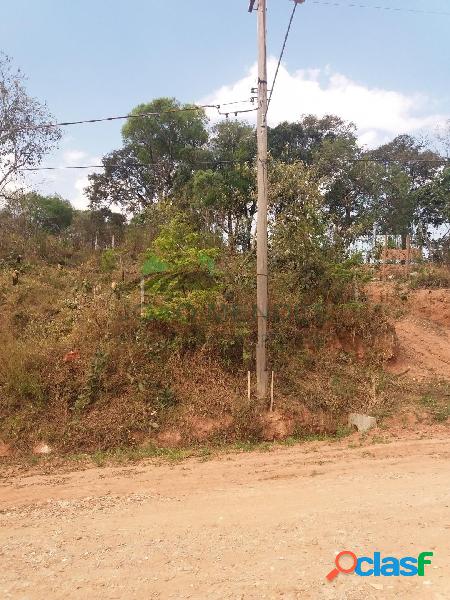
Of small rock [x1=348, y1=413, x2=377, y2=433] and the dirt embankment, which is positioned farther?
the dirt embankment

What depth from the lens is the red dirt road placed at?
324cm

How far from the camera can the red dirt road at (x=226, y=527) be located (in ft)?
10.6

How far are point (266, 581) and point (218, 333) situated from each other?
573cm

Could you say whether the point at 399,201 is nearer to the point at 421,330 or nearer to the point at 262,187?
the point at 421,330

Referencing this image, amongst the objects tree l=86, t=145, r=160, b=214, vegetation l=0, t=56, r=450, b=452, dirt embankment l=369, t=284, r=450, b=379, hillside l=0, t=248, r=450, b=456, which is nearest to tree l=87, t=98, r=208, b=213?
tree l=86, t=145, r=160, b=214

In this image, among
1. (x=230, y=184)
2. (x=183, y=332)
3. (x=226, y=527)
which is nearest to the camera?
(x=226, y=527)

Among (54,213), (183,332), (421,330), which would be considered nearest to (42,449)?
(183,332)

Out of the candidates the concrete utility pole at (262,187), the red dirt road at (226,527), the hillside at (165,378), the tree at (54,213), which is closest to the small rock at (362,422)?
the hillside at (165,378)

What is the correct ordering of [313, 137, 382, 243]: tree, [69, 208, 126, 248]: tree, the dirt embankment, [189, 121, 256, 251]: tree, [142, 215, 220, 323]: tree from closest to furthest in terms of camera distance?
1. [142, 215, 220, 323]: tree
2. the dirt embankment
3. [189, 121, 256, 251]: tree
4. [313, 137, 382, 243]: tree
5. [69, 208, 126, 248]: tree

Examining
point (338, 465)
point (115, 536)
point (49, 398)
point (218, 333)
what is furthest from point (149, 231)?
point (115, 536)

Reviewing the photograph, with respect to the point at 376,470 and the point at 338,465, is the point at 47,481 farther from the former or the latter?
the point at 376,470

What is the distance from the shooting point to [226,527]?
4203 mm

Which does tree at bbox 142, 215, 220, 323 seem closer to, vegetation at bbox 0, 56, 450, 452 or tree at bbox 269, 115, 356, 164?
vegetation at bbox 0, 56, 450, 452

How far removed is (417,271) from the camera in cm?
1634
